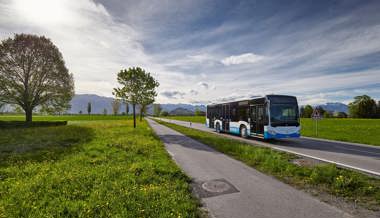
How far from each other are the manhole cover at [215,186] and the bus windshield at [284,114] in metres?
8.80

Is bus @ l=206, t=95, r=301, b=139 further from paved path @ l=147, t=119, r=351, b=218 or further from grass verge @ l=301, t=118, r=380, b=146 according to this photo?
paved path @ l=147, t=119, r=351, b=218

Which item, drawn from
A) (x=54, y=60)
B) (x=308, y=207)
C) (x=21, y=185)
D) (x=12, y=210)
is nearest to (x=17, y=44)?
(x=54, y=60)

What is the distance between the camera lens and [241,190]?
197 inches

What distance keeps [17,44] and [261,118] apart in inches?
1197

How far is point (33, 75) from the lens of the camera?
82.2 ft

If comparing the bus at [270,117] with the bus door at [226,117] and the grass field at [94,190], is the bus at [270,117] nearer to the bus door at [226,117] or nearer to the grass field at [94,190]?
the bus door at [226,117]

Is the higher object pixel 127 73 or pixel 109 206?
pixel 127 73

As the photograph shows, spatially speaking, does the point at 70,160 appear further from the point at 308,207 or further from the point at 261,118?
the point at 261,118

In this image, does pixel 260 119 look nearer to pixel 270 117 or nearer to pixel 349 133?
pixel 270 117

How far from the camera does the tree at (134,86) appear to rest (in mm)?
24172

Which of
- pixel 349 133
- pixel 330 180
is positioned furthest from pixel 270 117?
pixel 349 133

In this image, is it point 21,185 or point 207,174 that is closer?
point 21,185

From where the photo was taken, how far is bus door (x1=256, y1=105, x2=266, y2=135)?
13.3 meters

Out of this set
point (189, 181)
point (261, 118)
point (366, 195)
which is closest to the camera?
point (366, 195)
